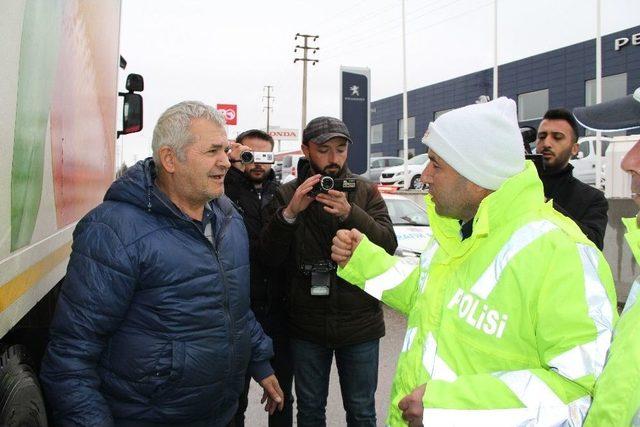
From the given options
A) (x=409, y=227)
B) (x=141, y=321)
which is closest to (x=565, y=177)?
(x=141, y=321)

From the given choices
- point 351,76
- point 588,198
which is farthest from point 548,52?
point 588,198

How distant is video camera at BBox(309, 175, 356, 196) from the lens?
112 inches

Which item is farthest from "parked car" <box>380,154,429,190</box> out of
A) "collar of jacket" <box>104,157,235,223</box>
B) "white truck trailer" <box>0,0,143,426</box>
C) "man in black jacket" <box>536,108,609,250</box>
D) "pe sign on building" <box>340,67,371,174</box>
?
"collar of jacket" <box>104,157,235,223</box>

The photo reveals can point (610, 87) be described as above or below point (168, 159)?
above

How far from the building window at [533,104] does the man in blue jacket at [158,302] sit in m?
35.9

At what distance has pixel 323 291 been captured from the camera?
2949 mm

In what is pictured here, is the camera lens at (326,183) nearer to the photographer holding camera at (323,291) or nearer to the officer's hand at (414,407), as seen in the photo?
the photographer holding camera at (323,291)

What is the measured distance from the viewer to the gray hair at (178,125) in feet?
7.18

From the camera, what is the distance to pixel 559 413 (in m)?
1.37

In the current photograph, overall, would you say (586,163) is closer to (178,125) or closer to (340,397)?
(340,397)

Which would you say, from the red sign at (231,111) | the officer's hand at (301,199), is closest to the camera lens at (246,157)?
the officer's hand at (301,199)

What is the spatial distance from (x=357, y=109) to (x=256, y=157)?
239 inches

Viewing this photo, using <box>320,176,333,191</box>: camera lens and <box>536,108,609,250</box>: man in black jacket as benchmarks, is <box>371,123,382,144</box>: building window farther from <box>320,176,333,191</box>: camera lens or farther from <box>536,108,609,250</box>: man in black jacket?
<box>320,176,333,191</box>: camera lens

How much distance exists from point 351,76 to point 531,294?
7.92 meters
